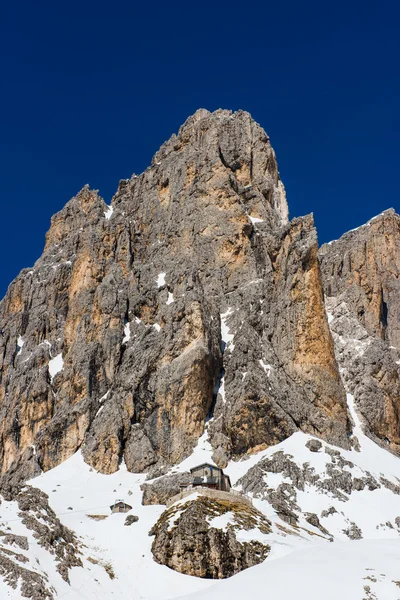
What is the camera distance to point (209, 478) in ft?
217

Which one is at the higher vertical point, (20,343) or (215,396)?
(20,343)

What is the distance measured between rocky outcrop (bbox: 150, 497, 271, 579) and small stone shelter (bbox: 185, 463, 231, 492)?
10.6 m

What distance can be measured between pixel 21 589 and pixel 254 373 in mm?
55420

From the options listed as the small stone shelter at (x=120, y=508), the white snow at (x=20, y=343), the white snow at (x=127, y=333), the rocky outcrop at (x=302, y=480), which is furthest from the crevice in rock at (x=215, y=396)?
the white snow at (x=20, y=343)

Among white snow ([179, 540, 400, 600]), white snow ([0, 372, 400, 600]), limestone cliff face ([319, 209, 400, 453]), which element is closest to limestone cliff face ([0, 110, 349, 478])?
white snow ([0, 372, 400, 600])

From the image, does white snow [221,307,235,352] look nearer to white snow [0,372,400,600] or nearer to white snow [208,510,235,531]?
white snow [0,372,400,600]

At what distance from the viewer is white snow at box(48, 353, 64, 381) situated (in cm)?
10988

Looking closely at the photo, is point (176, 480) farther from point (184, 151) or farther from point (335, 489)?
point (184, 151)

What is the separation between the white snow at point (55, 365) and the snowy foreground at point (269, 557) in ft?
99.2

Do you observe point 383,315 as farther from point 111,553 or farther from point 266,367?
point 111,553

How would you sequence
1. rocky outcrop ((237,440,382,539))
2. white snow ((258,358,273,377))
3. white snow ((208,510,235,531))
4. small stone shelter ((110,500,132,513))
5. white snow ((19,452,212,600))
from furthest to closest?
white snow ((258,358,273,377)) < rocky outcrop ((237,440,382,539)) < small stone shelter ((110,500,132,513)) < white snow ((208,510,235,531)) < white snow ((19,452,212,600))

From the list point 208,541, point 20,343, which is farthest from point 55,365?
point 208,541

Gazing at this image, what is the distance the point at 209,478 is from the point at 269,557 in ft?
66.7

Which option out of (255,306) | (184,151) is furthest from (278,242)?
(184,151)
